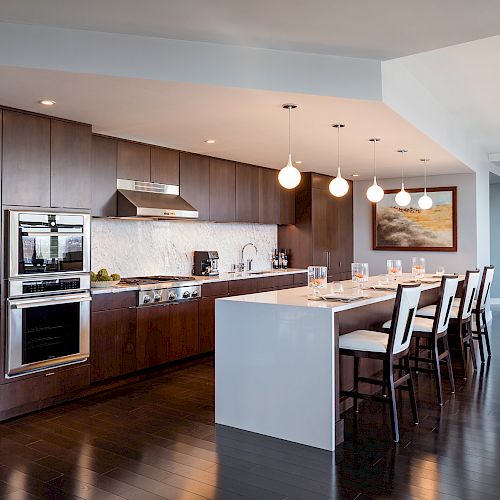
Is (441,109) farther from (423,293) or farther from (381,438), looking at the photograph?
(381,438)

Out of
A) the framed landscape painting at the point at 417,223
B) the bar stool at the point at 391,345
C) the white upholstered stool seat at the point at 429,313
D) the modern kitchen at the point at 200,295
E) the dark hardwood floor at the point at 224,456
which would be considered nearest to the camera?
the dark hardwood floor at the point at 224,456

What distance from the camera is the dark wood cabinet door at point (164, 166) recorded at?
5.52 m

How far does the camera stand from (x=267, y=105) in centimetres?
392

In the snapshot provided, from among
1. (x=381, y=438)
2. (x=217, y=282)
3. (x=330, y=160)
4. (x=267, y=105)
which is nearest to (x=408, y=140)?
(x=330, y=160)

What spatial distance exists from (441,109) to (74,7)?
14.1 ft

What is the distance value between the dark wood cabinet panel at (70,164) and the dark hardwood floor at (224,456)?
5.51 ft

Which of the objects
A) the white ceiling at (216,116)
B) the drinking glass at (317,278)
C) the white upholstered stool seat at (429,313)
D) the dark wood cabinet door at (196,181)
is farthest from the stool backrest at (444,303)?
the dark wood cabinet door at (196,181)

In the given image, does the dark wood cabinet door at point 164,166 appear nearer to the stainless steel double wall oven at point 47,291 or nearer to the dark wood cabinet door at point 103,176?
the dark wood cabinet door at point 103,176

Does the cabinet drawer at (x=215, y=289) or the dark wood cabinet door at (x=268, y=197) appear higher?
the dark wood cabinet door at (x=268, y=197)

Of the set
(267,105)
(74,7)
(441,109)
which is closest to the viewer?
(74,7)

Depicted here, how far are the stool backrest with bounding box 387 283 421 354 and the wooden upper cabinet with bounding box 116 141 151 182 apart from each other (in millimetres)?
3017

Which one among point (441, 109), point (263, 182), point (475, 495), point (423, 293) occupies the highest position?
point (441, 109)

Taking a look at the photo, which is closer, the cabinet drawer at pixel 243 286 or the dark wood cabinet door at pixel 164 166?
the dark wood cabinet door at pixel 164 166

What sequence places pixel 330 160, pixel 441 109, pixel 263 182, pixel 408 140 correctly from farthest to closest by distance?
pixel 263 182, pixel 330 160, pixel 441 109, pixel 408 140
